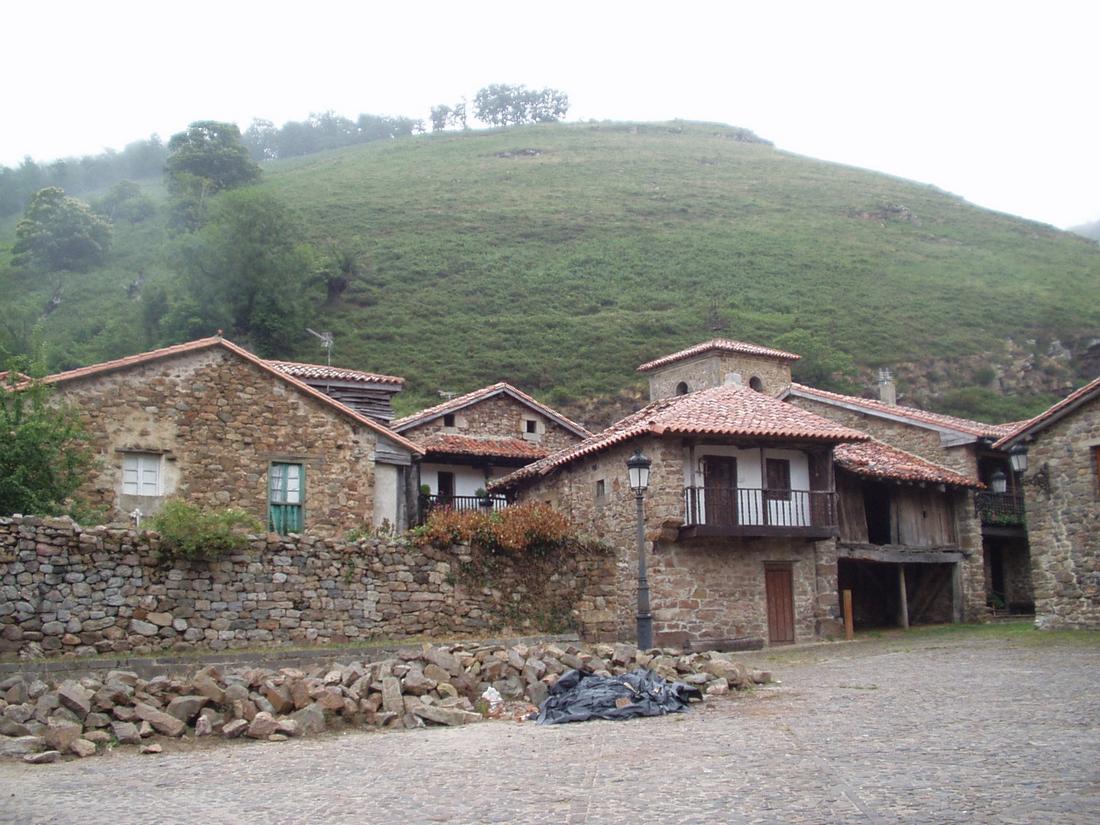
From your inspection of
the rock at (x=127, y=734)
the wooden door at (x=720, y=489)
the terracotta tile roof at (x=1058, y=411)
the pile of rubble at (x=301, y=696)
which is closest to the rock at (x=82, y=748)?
the pile of rubble at (x=301, y=696)

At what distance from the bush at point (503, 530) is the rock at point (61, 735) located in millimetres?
8565

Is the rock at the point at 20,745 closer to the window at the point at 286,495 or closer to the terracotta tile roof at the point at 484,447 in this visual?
the window at the point at 286,495

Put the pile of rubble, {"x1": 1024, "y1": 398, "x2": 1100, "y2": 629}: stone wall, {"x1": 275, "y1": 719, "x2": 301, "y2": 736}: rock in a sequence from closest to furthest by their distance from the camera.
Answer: the pile of rubble
{"x1": 275, "y1": 719, "x2": 301, "y2": 736}: rock
{"x1": 1024, "y1": 398, "x2": 1100, "y2": 629}: stone wall

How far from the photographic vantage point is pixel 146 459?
882 inches

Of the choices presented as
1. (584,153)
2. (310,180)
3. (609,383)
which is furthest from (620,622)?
(584,153)

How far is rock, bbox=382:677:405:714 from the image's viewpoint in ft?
43.6

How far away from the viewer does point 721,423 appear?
23.6m

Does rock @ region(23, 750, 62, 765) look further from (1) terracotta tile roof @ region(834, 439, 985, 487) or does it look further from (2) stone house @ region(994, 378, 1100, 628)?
(1) terracotta tile roof @ region(834, 439, 985, 487)

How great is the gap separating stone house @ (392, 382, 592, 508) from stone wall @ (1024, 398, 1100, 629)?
45.8 feet

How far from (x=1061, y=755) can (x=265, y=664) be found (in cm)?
1158

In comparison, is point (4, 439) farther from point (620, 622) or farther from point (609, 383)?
point (609, 383)

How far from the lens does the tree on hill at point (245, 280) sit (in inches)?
2154

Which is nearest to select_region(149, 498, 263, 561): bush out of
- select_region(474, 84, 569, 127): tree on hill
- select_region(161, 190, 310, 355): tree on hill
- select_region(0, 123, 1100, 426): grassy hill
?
select_region(0, 123, 1100, 426): grassy hill

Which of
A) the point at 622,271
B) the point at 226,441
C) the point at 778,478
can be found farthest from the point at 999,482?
the point at 622,271
